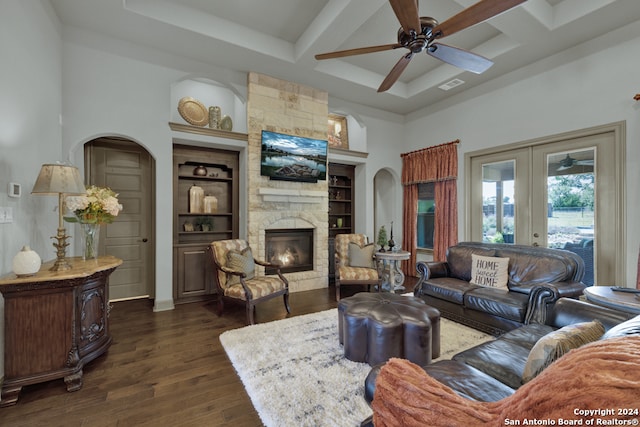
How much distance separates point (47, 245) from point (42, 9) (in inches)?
88.9

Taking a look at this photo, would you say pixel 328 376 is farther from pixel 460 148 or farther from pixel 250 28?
pixel 460 148

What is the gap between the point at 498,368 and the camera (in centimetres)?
150

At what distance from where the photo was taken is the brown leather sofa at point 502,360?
1.22m

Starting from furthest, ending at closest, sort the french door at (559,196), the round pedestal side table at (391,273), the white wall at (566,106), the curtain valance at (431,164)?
the curtain valance at (431,164) → the round pedestal side table at (391,273) → the french door at (559,196) → the white wall at (566,106)

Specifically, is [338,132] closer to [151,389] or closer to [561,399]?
[151,389]

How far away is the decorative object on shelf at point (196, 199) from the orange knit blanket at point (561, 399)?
4.15 m

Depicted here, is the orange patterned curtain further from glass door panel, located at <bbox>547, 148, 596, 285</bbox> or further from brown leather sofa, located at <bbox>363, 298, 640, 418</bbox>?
brown leather sofa, located at <bbox>363, 298, 640, 418</bbox>

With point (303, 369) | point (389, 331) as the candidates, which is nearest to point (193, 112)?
point (303, 369)

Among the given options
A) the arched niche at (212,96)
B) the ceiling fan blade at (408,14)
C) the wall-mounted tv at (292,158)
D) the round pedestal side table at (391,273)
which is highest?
the arched niche at (212,96)

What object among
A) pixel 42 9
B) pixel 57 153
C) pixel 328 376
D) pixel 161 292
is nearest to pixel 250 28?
pixel 42 9

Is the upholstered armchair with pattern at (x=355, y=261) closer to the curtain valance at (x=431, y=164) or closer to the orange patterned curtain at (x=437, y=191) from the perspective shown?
the orange patterned curtain at (x=437, y=191)

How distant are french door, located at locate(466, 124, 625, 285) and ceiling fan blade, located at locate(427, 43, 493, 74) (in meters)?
1.89

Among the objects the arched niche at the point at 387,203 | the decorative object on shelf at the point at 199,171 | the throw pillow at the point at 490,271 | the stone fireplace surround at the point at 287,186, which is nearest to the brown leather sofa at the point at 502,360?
the throw pillow at the point at 490,271

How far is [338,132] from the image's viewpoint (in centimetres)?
580
